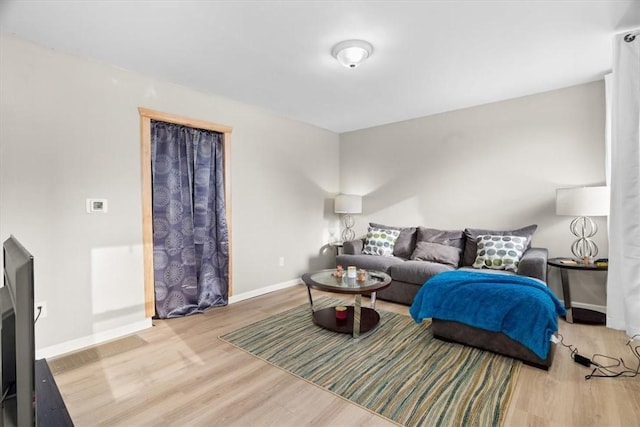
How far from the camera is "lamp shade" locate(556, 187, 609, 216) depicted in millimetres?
2881

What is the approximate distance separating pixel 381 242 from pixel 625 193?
8.23 feet

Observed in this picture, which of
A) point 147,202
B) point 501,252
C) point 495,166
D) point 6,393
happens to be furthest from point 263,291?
point 6,393

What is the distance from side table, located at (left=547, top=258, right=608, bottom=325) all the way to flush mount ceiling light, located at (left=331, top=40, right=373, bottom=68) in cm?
269

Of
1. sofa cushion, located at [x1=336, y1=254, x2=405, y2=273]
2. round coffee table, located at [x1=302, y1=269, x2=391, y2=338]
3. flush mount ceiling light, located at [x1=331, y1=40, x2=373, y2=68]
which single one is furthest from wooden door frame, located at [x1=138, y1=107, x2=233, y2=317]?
sofa cushion, located at [x1=336, y1=254, x2=405, y2=273]

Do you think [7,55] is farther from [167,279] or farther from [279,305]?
[279,305]

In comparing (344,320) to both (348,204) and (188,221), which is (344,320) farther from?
(348,204)

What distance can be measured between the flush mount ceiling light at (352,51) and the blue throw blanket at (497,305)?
199 centimetres

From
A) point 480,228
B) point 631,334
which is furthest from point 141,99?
point 631,334

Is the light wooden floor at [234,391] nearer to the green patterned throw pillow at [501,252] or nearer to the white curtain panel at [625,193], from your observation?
the white curtain panel at [625,193]

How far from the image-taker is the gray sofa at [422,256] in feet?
11.5

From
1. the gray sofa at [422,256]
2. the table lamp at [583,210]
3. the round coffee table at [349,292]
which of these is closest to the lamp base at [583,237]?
the table lamp at [583,210]

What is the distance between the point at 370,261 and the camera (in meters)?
3.96

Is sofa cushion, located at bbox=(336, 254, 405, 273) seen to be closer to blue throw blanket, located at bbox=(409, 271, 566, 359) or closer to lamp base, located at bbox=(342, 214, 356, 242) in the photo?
blue throw blanket, located at bbox=(409, 271, 566, 359)

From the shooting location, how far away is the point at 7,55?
7.55 ft
